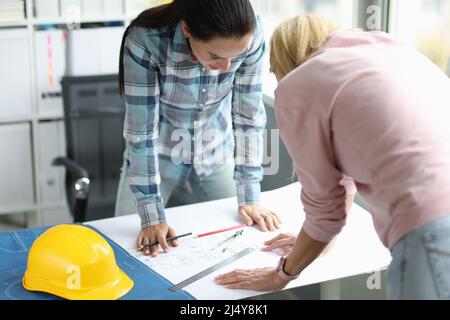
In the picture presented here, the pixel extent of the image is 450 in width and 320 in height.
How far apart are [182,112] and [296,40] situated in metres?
0.77

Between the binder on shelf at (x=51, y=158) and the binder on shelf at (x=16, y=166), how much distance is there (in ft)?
0.19

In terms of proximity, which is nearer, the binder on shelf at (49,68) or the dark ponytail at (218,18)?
the dark ponytail at (218,18)

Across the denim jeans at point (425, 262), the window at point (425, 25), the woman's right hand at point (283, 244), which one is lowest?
the woman's right hand at point (283, 244)

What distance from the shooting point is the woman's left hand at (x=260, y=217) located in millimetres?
2206

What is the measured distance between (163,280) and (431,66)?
2.75ft

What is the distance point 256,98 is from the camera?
2.25 metres

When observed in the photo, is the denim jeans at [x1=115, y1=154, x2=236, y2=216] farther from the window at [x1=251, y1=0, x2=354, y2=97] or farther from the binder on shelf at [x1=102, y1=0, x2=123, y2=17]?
the binder on shelf at [x1=102, y1=0, x2=123, y2=17]

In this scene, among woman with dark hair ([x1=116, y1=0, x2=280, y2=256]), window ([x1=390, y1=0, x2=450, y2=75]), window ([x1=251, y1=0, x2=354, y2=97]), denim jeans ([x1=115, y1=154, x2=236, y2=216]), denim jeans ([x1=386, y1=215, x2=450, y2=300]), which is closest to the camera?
denim jeans ([x1=386, y1=215, x2=450, y2=300])

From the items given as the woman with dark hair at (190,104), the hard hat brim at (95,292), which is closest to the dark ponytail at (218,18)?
the woman with dark hair at (190,104)

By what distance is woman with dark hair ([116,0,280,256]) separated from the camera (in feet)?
6.17

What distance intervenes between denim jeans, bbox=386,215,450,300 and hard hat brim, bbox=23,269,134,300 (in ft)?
2.34

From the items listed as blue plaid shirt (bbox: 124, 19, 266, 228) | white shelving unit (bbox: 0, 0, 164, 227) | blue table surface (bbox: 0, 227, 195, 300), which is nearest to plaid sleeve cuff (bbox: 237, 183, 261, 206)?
blue plaid shirt (bbox: 124, 19, 266, 228)

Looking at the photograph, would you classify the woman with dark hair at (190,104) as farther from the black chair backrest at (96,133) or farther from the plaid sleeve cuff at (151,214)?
the black chair backrest at (96,133)
